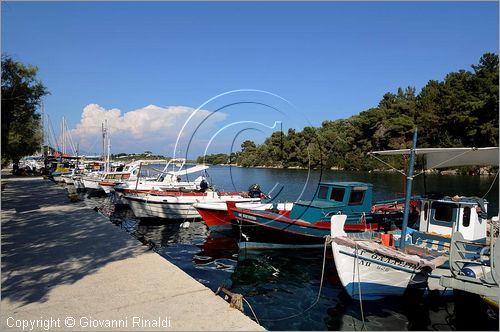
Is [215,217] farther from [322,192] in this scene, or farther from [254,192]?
[254,192]

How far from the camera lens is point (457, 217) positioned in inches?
458

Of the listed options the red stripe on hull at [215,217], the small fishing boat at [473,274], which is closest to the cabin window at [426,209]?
the small fishing boat at [473,274]

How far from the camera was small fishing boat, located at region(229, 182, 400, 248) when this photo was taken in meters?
15.5

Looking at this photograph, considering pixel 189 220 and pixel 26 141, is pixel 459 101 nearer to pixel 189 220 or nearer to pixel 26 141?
pixel 189 220

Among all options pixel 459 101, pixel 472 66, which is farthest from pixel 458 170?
pixel 472 66

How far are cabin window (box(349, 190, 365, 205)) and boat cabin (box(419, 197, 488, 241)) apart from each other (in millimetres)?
4135

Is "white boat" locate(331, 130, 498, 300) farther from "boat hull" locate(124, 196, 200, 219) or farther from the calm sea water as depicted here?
"boat hull" locate(124, 196, 200, 219)

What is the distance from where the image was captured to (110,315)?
6.34m

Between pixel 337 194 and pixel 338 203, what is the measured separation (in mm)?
506

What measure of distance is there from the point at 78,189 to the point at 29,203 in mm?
21737

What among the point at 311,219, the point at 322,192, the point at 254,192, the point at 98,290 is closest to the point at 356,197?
the point at 322,192

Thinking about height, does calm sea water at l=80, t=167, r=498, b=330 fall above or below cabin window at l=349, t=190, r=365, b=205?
below

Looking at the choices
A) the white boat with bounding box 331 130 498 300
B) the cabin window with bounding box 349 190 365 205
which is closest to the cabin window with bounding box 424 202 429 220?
the white boat with bounding box 331 130 498 300

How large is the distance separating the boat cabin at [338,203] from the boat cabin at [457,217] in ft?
13.3
